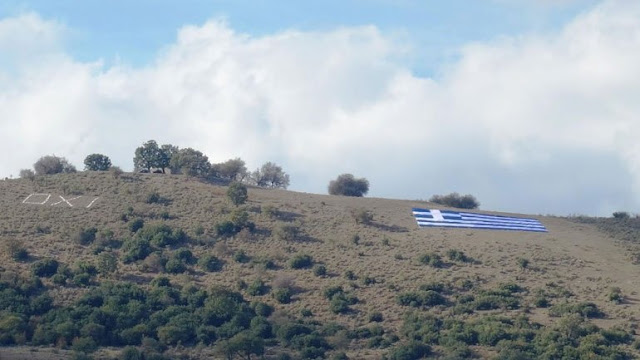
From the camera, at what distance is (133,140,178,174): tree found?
363ft

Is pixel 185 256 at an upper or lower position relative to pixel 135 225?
lower

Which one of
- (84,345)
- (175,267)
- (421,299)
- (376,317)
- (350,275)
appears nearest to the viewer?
(84,345)

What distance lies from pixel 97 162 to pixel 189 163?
9433mm

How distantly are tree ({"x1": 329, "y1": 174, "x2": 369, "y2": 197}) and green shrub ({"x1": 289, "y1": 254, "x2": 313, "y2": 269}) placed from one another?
27872 mm

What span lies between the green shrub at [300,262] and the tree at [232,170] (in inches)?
1127

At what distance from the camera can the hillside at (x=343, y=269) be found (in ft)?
224

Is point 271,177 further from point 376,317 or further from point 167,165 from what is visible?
point 376,317

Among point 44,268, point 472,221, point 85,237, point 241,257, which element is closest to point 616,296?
point 472,221

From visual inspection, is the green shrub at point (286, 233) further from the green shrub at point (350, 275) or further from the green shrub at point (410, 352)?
the green shrub at point (410, 352)

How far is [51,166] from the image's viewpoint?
360 ft

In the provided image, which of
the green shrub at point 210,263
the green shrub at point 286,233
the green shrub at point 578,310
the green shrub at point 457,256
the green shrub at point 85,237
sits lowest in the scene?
the green shrub at point 578,310

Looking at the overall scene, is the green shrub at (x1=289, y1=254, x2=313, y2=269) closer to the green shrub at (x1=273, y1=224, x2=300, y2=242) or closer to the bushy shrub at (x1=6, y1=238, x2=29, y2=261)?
the green shrub at (x1=273, y1=224, x2=300, y2=242)

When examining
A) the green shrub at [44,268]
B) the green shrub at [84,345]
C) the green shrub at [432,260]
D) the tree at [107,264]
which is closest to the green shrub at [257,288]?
the tree at [107,264]

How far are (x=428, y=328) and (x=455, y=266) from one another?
44.1 ft
